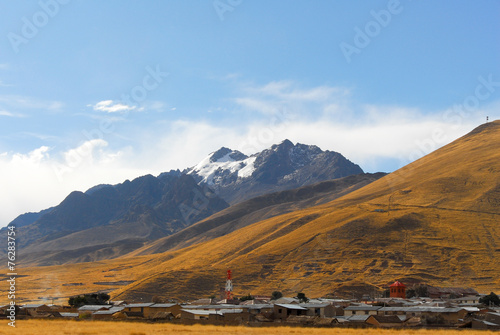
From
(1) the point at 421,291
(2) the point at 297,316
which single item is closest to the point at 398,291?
(1) the point at 421,291

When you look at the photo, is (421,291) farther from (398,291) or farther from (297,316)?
(297,316)

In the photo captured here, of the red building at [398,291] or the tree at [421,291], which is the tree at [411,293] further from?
the red building at [398,291]

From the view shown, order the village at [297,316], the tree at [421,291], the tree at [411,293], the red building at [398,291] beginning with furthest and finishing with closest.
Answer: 1. the tree at [411,293]
2. the tree at [421,291]
3. the red building at [398,291]
4. the village at [297,316]

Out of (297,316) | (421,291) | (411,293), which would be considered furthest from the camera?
(411,293)

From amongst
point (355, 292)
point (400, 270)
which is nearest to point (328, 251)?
point (400, 270)

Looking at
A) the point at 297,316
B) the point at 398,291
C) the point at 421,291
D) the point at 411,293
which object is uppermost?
the point at 297,316

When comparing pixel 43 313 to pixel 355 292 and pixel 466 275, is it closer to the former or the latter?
pixel 355 292

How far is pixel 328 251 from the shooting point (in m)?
192

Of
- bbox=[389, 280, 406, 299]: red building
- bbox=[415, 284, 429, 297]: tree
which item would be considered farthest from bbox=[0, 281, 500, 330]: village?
bbox=[415, 284, 429, 297]: tree

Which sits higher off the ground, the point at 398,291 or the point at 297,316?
the point at 297,316

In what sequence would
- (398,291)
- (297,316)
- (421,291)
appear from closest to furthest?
1. (297,316)
2. (398,291)
3. (421,291)

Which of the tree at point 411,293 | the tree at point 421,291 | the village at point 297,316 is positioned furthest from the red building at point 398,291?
the village at point 297,316

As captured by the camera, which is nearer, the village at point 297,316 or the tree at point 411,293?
the village at point 297,316

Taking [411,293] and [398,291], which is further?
[411,293]
